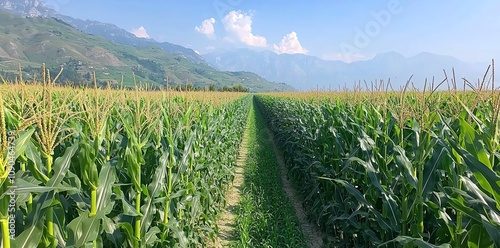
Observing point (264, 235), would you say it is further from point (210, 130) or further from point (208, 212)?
point (210, 130)

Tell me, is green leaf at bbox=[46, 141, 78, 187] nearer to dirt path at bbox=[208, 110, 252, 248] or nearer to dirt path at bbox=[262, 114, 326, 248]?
dirt path at bbox=[208, 110, 252, 248]

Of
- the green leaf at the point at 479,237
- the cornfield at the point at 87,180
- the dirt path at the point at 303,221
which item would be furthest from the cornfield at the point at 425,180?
the cornfield at the point at 87,180

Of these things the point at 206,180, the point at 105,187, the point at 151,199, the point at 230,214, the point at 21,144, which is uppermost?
the point at 21,144

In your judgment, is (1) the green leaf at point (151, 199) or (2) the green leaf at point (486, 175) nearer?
(2) the green leaf at point (486, 175)

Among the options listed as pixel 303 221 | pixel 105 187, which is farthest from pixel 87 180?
pixel 303 221

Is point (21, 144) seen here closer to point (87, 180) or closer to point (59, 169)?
point (59, 169)

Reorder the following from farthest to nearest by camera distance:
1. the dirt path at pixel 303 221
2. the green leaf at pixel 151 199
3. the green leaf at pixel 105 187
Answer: the dirt path at pixel 303 221
the green leaf at pixel 151 199
the green leaf at pixel 105 187

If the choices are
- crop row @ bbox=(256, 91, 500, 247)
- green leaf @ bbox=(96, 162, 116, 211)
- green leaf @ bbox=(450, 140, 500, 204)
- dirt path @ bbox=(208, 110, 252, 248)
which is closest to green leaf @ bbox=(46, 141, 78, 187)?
green leaf @ bbox=(96, 162, 116, 211)

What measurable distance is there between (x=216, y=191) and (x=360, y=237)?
12.5 feet

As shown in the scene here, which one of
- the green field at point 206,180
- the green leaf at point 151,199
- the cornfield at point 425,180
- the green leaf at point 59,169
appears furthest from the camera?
the green leaf at point 151,199

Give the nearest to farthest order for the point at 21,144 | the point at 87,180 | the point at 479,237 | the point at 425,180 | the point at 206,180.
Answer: the point at 21,144
the point at 479,237
the point at 87,180
the point at 425,180
the point at 206,180

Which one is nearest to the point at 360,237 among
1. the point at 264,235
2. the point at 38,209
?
the point at 264,235

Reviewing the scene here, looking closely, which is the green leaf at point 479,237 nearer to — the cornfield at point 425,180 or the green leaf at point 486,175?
the cornfield at point 425,180

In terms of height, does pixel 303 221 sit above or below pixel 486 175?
below
